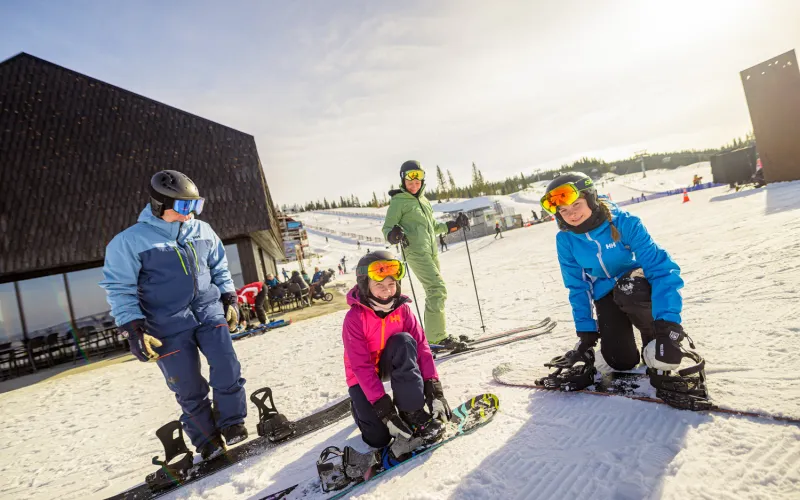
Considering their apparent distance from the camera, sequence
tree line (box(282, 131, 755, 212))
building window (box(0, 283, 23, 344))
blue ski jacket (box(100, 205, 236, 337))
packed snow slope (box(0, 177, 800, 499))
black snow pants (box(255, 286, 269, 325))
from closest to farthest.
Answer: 1. packed snow slope (box(0, 177, 800, 499))
2. blue ski jacket (box(100, 205, 236, 337))
3. black snow pants (box(255, 286, 269, 325))
4. building window (box(0, 283, 23, 344))
5. tree line (box(282, 131, 755, 212))

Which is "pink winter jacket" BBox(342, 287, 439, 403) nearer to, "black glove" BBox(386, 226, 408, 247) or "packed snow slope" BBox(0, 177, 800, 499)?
"packed snow slope" BBox(0, 177, 800, 499)

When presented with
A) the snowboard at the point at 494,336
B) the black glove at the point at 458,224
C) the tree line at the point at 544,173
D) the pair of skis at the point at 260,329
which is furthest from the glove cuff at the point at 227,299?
the tree line at the point at 544,173

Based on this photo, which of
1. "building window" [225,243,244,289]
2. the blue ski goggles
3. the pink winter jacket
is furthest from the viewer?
"building window" [225,243,244,289]

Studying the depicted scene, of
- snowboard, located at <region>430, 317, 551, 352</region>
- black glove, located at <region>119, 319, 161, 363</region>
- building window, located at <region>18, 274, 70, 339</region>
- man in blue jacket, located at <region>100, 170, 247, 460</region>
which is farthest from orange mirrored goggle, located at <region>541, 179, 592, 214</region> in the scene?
building window, located at <region>18, 274, 70, 339</region>

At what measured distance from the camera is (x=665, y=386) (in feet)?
6.51

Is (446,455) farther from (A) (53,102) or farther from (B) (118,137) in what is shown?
(A) (53,102)

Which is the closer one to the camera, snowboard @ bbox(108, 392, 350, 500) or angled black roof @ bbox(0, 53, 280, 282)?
snowboard @ bbox(108, 392, 350, 500)

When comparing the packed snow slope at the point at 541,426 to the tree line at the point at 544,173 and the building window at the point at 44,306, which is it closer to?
the building window at the point at 44,306

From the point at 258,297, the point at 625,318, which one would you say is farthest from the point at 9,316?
the point at 625,318

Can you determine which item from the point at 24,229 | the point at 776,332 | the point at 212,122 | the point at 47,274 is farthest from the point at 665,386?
the point at 47,274

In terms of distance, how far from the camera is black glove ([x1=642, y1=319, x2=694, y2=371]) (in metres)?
1.94

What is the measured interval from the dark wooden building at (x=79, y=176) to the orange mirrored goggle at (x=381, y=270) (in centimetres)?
1029

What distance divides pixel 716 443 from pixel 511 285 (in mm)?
6649

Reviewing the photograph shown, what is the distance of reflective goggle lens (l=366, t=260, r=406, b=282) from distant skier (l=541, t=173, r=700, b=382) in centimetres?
109
